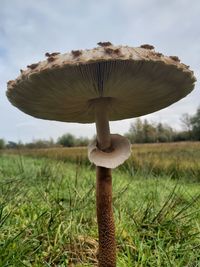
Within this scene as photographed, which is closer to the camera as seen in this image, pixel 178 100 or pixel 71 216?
pixel 178 100

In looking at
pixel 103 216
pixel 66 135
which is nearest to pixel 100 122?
pixel 103 216

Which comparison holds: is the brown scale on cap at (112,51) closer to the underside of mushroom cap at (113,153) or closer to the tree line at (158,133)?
the underside of mushroom cap at (113,153)

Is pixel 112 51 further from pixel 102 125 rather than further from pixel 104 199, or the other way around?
pixel 104 199

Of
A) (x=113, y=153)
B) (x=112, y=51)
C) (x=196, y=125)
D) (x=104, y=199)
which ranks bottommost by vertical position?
(x=104, y=199)

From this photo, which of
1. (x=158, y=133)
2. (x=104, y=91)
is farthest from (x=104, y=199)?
(x=158, y=133)

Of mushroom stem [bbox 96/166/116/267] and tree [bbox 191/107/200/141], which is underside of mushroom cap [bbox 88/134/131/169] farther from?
tree [bbox 191/107/200/141]

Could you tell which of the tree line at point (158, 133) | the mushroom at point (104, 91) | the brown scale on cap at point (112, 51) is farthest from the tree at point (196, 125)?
the brown scale on cap at point (112, 51)

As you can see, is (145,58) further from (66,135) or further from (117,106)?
(66,135)

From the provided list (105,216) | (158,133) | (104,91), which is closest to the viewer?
(104,91)
